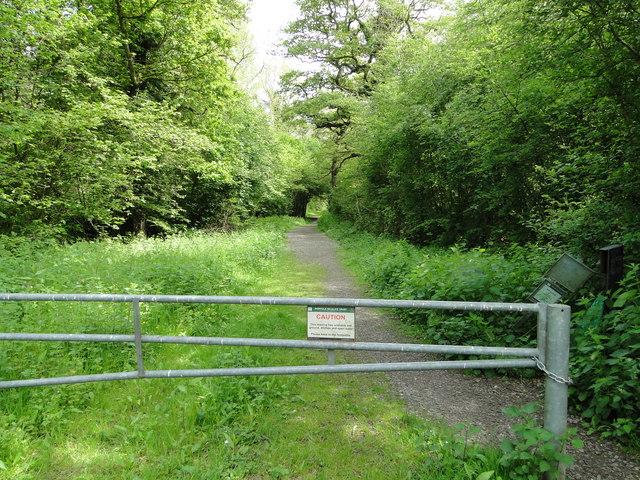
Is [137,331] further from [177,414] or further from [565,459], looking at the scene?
[565,459]

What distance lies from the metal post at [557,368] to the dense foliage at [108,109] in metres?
9.94

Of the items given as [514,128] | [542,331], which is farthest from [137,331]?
[514,128]

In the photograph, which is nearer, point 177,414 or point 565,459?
point 565,459

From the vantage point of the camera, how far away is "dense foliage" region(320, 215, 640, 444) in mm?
2910

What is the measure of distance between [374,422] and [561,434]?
157 centimetres

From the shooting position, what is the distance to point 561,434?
2.22m

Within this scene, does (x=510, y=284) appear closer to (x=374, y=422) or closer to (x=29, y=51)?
(x=374, y=422)

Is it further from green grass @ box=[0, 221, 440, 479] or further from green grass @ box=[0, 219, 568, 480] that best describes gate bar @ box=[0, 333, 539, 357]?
green grass @ box=[0, 221, 440, 479]

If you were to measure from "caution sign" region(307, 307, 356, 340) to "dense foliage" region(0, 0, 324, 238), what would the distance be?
28.3 ft

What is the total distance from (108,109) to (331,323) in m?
11.3

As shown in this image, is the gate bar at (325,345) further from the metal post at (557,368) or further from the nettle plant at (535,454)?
the nettle plant at (535,454)

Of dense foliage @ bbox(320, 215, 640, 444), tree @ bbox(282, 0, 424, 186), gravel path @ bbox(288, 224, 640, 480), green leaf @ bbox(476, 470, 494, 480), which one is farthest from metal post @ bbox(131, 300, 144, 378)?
tree @ bbox(282, 0, 424, 186)

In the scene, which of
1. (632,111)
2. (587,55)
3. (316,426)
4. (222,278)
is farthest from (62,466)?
(632,111)

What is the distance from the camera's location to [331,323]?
7.87ft
